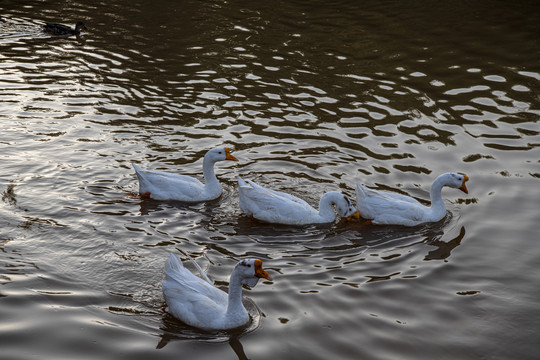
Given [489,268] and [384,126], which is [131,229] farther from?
[384,126]

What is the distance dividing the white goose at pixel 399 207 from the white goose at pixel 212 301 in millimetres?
3023

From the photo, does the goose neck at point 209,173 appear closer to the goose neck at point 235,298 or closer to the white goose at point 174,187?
the white goose at point 174,187

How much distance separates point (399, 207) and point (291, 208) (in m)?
1.62

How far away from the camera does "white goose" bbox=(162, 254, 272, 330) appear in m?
6.96

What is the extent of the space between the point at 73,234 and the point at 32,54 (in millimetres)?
9660

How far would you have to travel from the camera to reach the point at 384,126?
41.8ft

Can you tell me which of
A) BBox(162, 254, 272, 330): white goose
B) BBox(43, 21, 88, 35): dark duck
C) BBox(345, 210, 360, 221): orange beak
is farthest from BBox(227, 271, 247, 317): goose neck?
BBox(43, 21, 88, 35): dark duck

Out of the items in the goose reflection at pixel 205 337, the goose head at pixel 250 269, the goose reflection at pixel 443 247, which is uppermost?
the goose head at pixel 250 269

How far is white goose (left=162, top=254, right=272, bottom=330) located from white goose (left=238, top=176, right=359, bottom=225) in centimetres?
250

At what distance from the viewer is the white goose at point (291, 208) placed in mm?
9492

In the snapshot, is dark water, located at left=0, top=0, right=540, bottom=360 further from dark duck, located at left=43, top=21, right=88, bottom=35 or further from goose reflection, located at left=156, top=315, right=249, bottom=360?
dark duck, located at left=43, top=21, right=88, bottom=35

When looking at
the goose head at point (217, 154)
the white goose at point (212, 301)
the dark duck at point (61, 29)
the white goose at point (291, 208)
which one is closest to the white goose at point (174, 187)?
the goose head at point (217, 154)

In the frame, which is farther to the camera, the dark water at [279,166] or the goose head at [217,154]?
the goose head at [217,154]

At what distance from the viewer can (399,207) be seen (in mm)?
9445
